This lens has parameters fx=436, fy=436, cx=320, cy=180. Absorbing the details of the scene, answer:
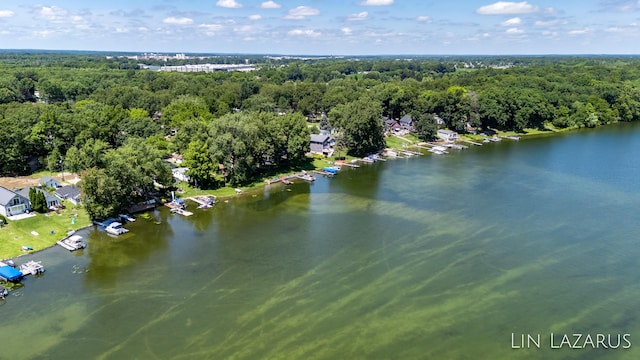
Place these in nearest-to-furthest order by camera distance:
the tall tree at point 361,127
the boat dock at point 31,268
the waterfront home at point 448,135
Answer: the boat dock at point 31,268
the tall tree at point 361,127
the waterfront home at point 448,135

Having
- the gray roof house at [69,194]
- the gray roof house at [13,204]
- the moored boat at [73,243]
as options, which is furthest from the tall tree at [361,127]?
the gray roof house at [13,204]

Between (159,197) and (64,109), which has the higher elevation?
(64,109)

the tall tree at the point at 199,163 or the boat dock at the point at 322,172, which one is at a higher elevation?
the tall tree at the point at 199,163

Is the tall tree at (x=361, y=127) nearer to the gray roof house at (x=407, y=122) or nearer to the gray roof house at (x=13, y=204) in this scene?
the gray roof house at (x=407, y=122)

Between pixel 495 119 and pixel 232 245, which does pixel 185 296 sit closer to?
pixel 232 245

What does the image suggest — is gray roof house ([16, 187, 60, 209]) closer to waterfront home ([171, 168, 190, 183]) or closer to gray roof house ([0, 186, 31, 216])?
gray roof house ([0, 186, 31, 216])

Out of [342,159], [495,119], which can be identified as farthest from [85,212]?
[495,119]

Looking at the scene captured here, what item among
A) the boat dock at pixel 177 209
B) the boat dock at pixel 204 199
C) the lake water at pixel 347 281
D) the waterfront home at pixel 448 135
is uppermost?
the waterfront home at pixel 448 135
